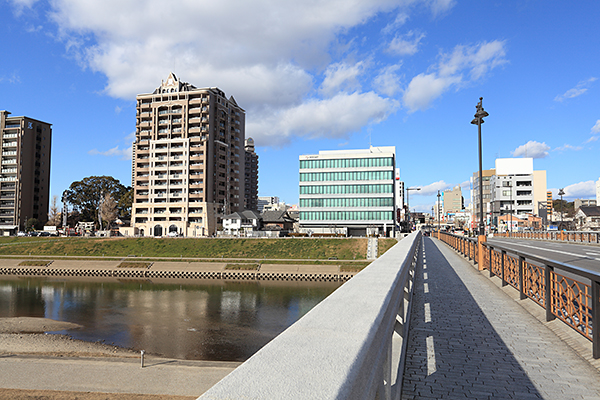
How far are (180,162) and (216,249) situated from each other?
30672mm

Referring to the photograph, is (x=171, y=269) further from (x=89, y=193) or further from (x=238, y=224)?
(x=89, y=193)

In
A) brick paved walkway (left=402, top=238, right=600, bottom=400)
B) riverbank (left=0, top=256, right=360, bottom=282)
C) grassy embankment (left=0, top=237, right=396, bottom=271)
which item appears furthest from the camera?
grassy embankment (left=0, top=237, right=396, bottom=271)

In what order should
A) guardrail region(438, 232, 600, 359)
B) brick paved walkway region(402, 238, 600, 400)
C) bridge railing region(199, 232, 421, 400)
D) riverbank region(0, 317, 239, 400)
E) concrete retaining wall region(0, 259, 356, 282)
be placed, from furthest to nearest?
concrete retaining wall region(0, 259, 356, 282)
riverbank region(0, 317, 239, 400)
guardrail region(438, 232, 600, 359)
brick paved walkway region(402, 238, 600, 400)
bridge railing region(199, 232, 421, 400)

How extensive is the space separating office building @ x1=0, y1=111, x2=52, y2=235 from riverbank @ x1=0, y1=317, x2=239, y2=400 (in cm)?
9897

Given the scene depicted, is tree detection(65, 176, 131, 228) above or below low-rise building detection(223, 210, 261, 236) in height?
above

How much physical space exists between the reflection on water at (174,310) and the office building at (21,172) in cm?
5481

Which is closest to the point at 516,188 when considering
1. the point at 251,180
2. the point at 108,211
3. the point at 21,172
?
the point at 251,180

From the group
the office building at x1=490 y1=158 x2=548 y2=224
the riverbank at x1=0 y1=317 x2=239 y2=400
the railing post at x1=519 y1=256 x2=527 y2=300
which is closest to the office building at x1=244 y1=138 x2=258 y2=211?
Answer: the office building at x1=490 y1=158 x2=548 y2=224

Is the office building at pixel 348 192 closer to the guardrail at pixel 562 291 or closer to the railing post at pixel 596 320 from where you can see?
the guardrail at pixel 562 291

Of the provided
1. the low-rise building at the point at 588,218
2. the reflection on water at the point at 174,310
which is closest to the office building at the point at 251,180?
the reflection on water at the point at 174,310

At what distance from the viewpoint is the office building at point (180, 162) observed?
3666 inches

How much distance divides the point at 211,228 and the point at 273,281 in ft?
121

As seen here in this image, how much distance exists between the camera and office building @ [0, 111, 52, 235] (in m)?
108

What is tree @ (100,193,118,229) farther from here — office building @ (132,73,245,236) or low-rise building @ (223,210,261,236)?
low-rise building @ (223,210,261,236)
